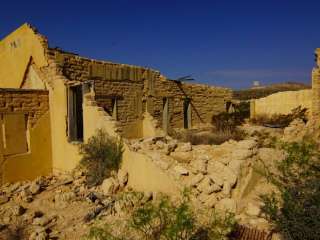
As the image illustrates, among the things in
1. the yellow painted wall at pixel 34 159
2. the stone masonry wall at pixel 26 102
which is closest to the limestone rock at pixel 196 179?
the yellow painted wall at pixel 34 159

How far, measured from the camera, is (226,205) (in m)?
5.15

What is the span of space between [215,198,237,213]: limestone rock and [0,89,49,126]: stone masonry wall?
553cm

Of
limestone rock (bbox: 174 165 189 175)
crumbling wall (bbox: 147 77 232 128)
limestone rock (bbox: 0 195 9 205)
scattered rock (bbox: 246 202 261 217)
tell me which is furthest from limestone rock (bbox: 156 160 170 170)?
crumbling wall (bbox: 147 77 232 128)

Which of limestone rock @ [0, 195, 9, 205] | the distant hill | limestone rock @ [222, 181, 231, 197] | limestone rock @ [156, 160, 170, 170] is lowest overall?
limestone rock @ [0, 195, 9, 205]

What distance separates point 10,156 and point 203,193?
5.12 metres

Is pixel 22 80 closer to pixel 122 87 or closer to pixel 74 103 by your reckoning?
pixel 74 103

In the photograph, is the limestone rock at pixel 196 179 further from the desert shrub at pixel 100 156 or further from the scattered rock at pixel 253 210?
the desert shrub at pixel 100 156

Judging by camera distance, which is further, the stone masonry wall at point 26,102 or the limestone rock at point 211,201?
the stone masonry wall at point 26,102

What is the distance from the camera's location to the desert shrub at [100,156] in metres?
7.12

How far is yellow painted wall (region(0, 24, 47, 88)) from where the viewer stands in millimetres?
8414

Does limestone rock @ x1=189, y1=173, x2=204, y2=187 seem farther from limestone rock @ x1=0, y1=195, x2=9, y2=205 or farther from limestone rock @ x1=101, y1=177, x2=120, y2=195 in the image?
limestone rock @ x1=0, y1=195, x2=9, y2=205

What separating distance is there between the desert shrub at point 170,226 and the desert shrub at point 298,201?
2.25 ft

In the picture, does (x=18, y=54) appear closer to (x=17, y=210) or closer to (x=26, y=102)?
(x=26, y=102)

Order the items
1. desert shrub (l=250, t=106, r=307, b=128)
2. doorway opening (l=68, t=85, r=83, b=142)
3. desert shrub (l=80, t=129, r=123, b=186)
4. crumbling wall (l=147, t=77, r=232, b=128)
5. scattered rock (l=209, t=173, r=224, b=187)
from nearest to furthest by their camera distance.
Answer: scattered rock (l=209, t=173, r=224, b=187) → desert shrub (l=80, t=129, r=123, b=186) → doorway opening (l=68, t=85, r=83, b=142) → crumbling wall (l=147, t=77, r=232, b=128) → desert shrub (l=250, t=106, r=307, b=128)
